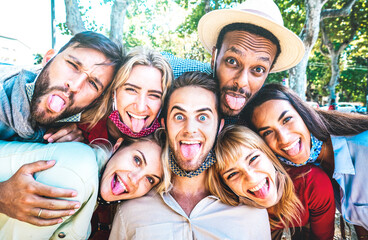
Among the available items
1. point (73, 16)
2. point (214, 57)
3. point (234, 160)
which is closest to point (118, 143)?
point (234, 160)

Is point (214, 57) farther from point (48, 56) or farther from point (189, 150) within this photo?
point (48, 56)

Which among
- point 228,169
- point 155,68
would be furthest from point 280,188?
point 155,68

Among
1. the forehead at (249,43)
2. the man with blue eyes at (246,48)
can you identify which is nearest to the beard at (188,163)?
the man with blue eyes at (246,48)

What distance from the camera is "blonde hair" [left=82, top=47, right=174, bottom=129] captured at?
2807mm

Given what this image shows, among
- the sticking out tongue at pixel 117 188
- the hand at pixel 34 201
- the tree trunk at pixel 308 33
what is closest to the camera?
the hand at pixel 34 201

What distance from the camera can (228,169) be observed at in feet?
8.71

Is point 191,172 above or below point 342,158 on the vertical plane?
below

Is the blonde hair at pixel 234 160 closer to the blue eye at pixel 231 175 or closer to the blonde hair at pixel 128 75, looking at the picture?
the blue eye at pixel 231 175

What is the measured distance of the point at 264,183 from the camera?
2.62 meters

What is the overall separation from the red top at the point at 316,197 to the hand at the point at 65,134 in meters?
2.49

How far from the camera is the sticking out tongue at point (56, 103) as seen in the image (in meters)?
2.56

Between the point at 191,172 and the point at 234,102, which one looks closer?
the point at 191,172

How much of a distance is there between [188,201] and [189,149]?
2.12ft

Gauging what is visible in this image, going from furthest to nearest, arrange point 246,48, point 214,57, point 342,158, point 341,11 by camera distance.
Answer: point 341,11 → point 214,57 → point 246,48 → point 342,158
